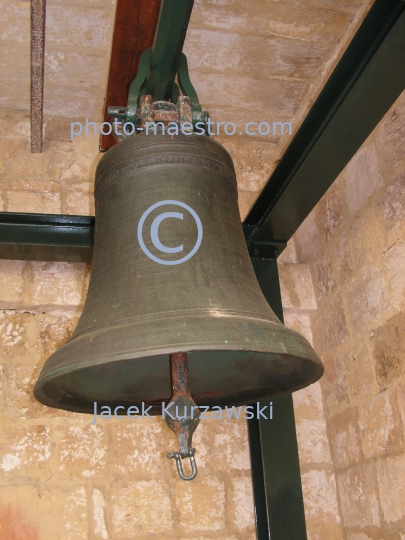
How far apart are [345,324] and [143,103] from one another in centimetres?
126

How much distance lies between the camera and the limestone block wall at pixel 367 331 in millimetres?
1933

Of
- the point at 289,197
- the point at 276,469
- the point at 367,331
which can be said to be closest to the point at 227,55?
the point at 289,197

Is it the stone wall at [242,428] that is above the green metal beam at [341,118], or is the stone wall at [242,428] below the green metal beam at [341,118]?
below

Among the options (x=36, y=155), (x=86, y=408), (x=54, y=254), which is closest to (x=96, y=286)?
(x=86, y=408)

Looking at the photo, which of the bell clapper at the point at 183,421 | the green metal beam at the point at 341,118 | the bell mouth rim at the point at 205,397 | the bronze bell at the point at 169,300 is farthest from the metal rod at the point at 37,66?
the bell clapper at the point at 183,421

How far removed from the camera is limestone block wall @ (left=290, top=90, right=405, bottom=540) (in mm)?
1933

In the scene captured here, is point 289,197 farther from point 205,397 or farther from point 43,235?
point 43,235

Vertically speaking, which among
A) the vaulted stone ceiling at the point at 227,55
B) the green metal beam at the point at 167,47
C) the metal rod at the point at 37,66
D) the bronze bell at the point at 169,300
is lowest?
the bronze bell at the point at 169,300

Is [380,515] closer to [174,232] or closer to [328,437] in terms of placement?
[328,437]

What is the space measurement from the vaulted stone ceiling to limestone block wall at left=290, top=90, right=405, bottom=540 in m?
0.52

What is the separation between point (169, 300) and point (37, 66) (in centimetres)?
111

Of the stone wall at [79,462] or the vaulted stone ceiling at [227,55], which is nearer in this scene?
the stone wall at [79,462]

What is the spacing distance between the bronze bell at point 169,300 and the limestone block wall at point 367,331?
26.1 inches

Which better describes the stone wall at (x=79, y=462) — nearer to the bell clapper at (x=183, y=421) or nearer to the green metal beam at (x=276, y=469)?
the green metal beam at (x=276, y=469)
